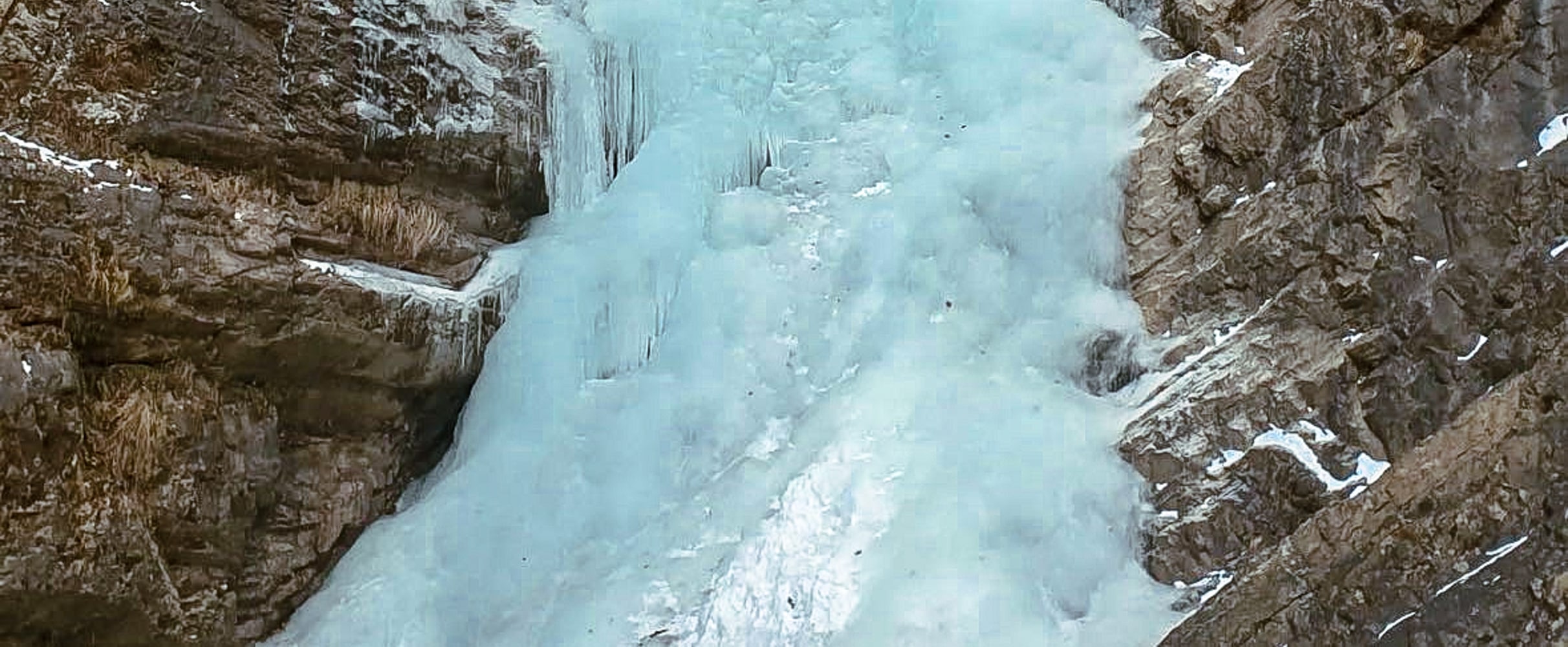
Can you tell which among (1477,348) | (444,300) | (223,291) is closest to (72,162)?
(223,291)

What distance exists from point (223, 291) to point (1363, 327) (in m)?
4.56

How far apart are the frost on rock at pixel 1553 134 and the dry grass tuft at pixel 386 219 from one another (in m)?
4.65

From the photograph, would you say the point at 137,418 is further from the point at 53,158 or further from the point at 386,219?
the point at 386,219

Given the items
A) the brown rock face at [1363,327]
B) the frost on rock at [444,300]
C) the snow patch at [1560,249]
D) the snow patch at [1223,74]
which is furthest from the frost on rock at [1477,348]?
the frost on rock at [444,300]

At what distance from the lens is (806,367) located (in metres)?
5.84

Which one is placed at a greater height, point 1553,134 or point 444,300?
point 1553,134

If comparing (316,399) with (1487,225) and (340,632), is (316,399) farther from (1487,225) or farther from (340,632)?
(1487,225)

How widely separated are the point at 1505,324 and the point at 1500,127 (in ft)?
2.59

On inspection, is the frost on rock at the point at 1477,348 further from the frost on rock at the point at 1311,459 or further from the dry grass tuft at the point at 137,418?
the dry grass tuft at the point at 137,418

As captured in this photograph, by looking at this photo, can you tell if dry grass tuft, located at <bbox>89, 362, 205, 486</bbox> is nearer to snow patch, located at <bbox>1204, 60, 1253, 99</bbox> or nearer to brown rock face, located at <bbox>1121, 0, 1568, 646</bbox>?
brown rock face, located at <bbox>1121, 0, 1568, 646</bbox>

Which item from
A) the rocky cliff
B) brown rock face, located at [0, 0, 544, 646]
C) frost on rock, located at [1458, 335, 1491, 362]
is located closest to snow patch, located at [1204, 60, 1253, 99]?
the rocky cliff

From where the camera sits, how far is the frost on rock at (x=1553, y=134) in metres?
4.13

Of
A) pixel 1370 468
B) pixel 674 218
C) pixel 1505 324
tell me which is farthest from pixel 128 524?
pixel 1505 324

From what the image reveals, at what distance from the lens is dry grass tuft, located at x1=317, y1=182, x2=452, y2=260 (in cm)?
560
